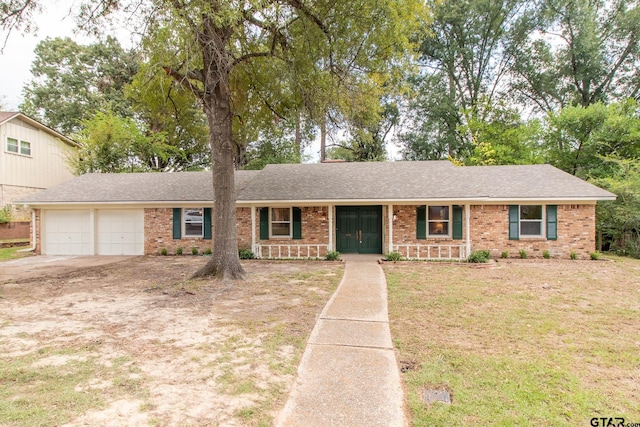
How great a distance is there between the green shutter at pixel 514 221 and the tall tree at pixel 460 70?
42.3 ft

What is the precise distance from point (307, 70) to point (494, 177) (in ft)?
30.1

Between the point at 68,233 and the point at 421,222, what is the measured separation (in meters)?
15.0

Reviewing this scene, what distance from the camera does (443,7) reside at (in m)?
23.9

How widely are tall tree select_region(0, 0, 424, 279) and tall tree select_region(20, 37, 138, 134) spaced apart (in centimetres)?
2085

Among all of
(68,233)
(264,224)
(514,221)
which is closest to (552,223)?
(514,221)

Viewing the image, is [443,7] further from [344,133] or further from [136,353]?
[136,353]

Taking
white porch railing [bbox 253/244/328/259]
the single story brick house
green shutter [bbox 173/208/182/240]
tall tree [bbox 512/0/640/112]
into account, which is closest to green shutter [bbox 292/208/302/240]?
the single story brick house

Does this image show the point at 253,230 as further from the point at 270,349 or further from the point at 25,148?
the point at 25,148

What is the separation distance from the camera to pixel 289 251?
12.9 meters

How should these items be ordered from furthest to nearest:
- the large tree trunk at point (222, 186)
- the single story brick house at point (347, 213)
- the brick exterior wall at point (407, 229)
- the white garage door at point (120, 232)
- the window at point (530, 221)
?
the white garage door at point (120, 232) < the brick exterior wall at point (407, 229) < the window at point (530, 221) < the single story brick house at point (347, 213) < the large tree trunk at point (222, 186)

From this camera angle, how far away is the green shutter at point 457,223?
12531 millimetres

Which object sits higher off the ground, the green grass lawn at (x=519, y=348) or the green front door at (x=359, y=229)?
the green front door at (x=359, y=229)

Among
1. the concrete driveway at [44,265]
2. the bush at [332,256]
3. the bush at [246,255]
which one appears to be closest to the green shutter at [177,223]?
the concrete driveway at [44,265]

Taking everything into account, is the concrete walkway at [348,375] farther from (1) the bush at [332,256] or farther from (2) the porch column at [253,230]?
→ (2) the porch column at [253,230]
